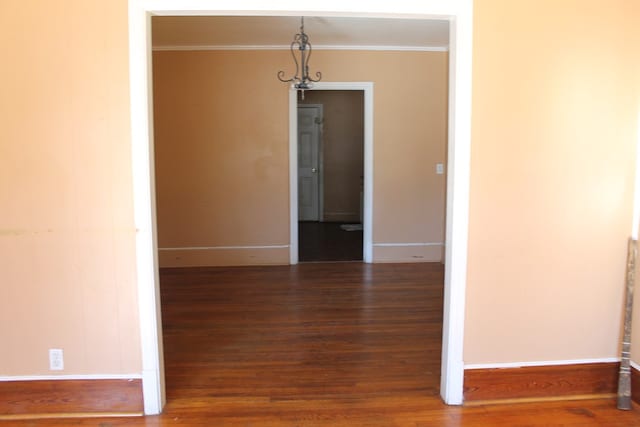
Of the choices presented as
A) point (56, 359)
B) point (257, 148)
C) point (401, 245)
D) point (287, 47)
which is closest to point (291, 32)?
point (287, 47)

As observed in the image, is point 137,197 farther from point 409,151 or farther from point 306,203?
point 306,203

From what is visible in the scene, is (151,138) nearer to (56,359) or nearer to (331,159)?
(56,359)

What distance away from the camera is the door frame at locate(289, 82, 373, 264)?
17.5ft

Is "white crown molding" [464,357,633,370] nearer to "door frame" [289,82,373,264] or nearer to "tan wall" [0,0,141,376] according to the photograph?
"tan wall" [0,0,141,376]

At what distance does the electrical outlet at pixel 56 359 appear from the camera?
2334 mm

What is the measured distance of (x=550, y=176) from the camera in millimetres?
2412

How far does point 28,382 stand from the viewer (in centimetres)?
235

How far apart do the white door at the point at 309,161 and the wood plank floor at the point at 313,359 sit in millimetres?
3963

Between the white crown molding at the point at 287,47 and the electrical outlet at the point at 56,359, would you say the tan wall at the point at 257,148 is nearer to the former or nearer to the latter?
the white crown molding at the point at 287,47

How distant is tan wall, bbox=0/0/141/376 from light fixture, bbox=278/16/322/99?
8.92 feet

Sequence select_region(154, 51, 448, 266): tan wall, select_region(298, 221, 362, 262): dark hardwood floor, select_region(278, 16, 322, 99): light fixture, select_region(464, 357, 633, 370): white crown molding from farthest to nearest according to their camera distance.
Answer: select_region(298, 221, 362, 262): dark hardwood floor < select_region(154, 51, 448, 266): tan wall < select_region(278, 16, 322, 99): light fixture < select_region(464, 357, 633, 370): white crown molding

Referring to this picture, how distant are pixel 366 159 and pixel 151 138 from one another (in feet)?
11.4

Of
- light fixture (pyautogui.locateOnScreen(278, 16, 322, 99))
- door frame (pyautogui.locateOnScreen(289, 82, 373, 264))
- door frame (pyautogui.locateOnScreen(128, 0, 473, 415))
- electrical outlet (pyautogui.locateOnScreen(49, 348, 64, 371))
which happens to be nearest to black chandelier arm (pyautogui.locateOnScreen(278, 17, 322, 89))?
light fixture (pyautogui.locateOnScreen(278, 16, 322, 99))

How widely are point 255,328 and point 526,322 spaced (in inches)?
74.7
